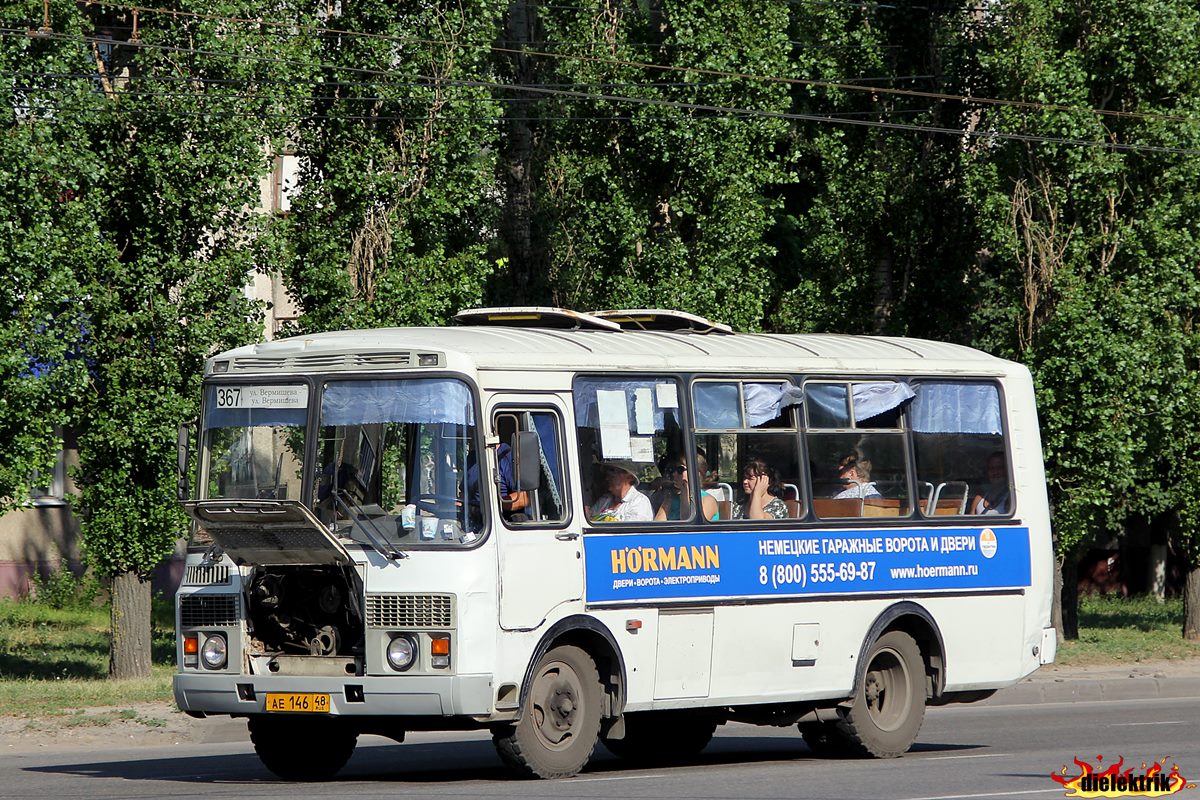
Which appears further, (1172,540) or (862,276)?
(1172,540)

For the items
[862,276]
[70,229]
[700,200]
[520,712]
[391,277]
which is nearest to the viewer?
[520,712]

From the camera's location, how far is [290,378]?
11797 millimetres

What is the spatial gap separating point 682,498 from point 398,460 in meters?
2.20

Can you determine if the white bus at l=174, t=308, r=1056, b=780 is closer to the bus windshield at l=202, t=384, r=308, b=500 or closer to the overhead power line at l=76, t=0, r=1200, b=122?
the bus windshield at l=202, t=384, r=308, b=500

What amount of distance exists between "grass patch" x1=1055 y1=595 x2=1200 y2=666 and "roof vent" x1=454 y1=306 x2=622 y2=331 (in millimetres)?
12096

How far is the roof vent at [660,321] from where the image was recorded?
1455 centimetres

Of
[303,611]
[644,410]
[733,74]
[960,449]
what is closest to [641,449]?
[644,410]

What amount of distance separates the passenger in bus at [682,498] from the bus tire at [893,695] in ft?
6.40

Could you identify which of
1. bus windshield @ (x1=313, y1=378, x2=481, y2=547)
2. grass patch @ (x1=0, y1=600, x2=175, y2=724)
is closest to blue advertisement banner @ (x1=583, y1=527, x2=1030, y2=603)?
bus windshield @ (x1=313, y1=378, x2=481, y2=547)

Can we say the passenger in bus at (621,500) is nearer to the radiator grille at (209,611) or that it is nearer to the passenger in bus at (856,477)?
the passenger in bus at (856,477)

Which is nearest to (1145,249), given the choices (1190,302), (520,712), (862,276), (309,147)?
(1190,302)

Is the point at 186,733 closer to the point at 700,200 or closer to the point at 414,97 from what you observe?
the point at 414,97

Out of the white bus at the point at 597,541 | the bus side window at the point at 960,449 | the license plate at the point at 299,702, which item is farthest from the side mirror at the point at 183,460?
the bus side window at the point at 960,449

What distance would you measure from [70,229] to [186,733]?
6.96 m
